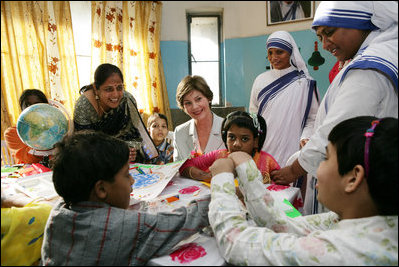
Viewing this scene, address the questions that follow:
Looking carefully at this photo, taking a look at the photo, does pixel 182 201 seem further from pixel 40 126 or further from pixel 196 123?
pixel 196 123

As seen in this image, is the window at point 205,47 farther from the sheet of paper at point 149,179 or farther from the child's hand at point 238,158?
the child's hand at point 238,158

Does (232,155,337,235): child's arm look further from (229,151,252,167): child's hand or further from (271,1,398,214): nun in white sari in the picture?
(271,1,398,214): nun in white sari

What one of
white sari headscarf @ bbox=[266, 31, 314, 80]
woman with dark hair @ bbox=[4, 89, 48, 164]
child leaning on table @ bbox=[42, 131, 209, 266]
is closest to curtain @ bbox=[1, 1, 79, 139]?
woman with dark hair @ bbox=[4, 89, 48, 164]

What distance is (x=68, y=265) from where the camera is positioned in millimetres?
672

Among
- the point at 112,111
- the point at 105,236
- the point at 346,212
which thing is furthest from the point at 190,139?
the point at 346,212

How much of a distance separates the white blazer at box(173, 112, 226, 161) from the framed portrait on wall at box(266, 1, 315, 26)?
1.30 m

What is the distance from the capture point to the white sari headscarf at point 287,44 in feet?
6.75

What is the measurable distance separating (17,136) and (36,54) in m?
0.47

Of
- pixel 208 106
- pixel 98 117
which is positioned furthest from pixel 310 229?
pixel 98 117

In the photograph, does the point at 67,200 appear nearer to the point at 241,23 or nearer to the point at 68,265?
the point at 68,265

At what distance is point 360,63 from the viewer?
91cm

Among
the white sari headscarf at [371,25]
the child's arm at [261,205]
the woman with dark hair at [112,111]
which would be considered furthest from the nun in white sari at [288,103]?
the child's arm at [261,205]

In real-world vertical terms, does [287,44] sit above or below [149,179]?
above

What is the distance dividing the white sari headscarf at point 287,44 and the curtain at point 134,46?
987 mm
